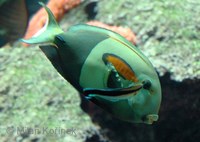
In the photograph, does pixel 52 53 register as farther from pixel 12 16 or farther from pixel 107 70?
pixel 12 16

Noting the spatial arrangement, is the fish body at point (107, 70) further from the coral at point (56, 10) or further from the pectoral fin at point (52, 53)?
the coral at point (56, 10)

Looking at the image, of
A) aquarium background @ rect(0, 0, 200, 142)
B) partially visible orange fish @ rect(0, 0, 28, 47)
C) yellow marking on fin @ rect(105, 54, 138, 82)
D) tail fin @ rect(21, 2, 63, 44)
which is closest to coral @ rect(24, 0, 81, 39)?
partially visible orange fish @ rect(0, 0, 28, 47)

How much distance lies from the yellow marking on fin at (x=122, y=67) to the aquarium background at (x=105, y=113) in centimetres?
151

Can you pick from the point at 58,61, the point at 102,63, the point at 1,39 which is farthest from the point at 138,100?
the point at 1,39

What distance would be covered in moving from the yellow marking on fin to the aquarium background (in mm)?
1512

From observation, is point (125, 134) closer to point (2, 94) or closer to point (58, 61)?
point (2, 94)

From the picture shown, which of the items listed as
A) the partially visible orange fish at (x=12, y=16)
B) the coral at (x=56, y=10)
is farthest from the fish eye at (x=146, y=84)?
the coral at (x=56, y=10)

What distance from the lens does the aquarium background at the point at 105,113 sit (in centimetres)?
252

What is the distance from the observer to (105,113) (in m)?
2.64

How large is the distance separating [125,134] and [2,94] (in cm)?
115

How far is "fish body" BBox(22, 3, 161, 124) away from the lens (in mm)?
1025

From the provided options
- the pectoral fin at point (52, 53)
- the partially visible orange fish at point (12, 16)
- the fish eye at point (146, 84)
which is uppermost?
the pectoral fin at point (52, 53)

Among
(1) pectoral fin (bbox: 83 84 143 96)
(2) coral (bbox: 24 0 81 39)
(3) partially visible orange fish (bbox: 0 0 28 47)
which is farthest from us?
(2) coral (bbox: 24 0 81 39)

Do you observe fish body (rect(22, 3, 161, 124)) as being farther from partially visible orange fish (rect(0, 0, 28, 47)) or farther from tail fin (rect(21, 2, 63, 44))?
partially visible orange fish (rect(0, 0, 28, 47))
